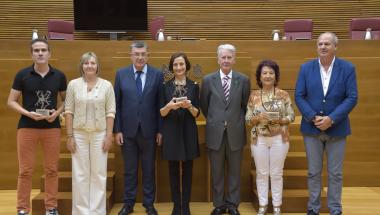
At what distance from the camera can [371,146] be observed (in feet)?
16.6

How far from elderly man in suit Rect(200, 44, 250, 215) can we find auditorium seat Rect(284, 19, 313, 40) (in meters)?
4.31

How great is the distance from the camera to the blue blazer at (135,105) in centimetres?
371

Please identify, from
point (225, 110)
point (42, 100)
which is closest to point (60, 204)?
point (42, 100)

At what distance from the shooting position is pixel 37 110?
345 centimetres

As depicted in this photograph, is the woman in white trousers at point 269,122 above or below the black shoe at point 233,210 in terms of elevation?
above

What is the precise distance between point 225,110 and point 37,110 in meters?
1.46

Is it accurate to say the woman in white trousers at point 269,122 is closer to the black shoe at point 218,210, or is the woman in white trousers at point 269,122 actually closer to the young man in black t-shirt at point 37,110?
the black shoe at point 218,210

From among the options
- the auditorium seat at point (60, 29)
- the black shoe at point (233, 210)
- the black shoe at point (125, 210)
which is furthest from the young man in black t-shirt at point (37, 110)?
the auditorium seat at point (60, 29)

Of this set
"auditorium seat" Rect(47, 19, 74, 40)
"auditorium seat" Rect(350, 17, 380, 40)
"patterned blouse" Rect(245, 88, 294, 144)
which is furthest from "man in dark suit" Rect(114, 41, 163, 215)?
"auditorium seat" Rect(350, 17, 380, 40)

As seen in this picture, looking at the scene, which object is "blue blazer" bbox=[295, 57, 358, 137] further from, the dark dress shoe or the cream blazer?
the cream blazer

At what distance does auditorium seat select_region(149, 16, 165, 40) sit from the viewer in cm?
760

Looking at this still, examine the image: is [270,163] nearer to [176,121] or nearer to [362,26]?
[176,121]

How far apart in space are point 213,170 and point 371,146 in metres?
2.20

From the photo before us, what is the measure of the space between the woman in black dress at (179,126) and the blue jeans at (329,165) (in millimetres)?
913
